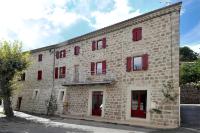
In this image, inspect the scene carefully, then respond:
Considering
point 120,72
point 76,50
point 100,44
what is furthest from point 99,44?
point 120,72

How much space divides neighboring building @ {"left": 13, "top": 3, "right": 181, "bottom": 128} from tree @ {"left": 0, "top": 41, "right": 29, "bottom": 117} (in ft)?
16.4

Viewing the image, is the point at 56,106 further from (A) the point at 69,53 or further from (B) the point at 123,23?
(B) the point at 123,23

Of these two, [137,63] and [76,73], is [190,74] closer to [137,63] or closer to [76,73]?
[76,73]

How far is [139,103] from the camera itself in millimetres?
22156

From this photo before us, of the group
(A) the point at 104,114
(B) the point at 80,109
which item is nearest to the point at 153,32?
(A) the point at 104,114

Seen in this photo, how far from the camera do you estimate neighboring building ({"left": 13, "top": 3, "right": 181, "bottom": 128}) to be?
20234 millimetres

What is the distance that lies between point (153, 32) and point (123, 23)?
326cm

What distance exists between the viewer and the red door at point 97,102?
1029 inches

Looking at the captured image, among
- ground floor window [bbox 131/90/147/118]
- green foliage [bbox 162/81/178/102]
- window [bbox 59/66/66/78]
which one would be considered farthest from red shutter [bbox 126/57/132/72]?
window [bbox 59/66/66/78]

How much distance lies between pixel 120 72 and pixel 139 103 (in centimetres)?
323

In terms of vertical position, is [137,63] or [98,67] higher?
[137,63]

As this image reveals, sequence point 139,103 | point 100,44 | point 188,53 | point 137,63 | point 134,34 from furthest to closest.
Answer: point 188,53
point 100,44
point 134,34
point 137,63
point 139,103

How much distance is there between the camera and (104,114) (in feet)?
80.5

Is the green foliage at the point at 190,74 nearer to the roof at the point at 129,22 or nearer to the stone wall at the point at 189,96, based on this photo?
the stone wall at the point at 189,96
